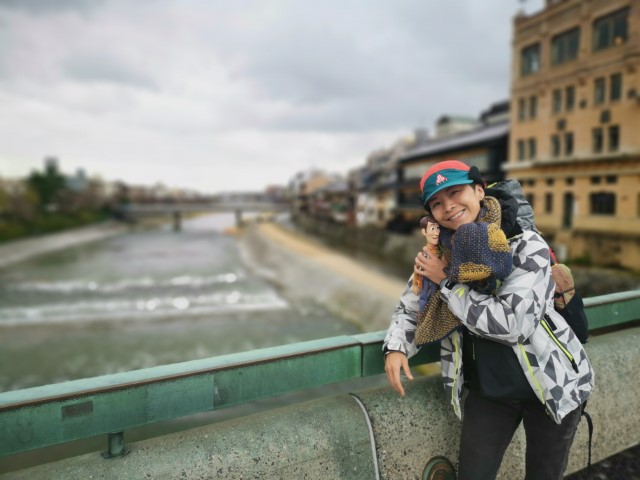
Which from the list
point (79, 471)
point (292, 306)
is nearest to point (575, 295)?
point (79, 471)

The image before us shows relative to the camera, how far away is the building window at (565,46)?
2283cm

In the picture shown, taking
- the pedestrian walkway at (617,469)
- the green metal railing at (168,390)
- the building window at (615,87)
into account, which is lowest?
the pedestrian walkway at (617,469)

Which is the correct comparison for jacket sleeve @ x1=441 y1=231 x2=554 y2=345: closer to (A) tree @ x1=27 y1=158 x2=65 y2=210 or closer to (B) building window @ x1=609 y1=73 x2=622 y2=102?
(B) building window @ x1=609 y1=73 x2=622 y2=102

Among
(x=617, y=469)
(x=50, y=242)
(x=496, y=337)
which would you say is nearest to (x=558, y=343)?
(x=496, y=337)

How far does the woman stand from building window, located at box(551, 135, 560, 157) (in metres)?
26.5

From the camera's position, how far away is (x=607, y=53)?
829 inches

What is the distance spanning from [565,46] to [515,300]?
27.8 m

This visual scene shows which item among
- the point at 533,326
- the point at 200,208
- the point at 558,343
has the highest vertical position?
the point at 533,326

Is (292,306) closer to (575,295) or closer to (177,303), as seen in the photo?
(177,303)

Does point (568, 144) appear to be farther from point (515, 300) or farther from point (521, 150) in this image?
point (515, 300)

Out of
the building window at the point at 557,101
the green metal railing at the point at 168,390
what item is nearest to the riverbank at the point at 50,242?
the building window at the point at 557,101

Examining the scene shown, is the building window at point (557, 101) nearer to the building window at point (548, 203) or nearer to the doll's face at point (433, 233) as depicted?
the building window at point (548, 203)

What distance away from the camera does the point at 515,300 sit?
5.13ft

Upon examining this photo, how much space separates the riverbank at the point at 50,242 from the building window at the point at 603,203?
159 ft
